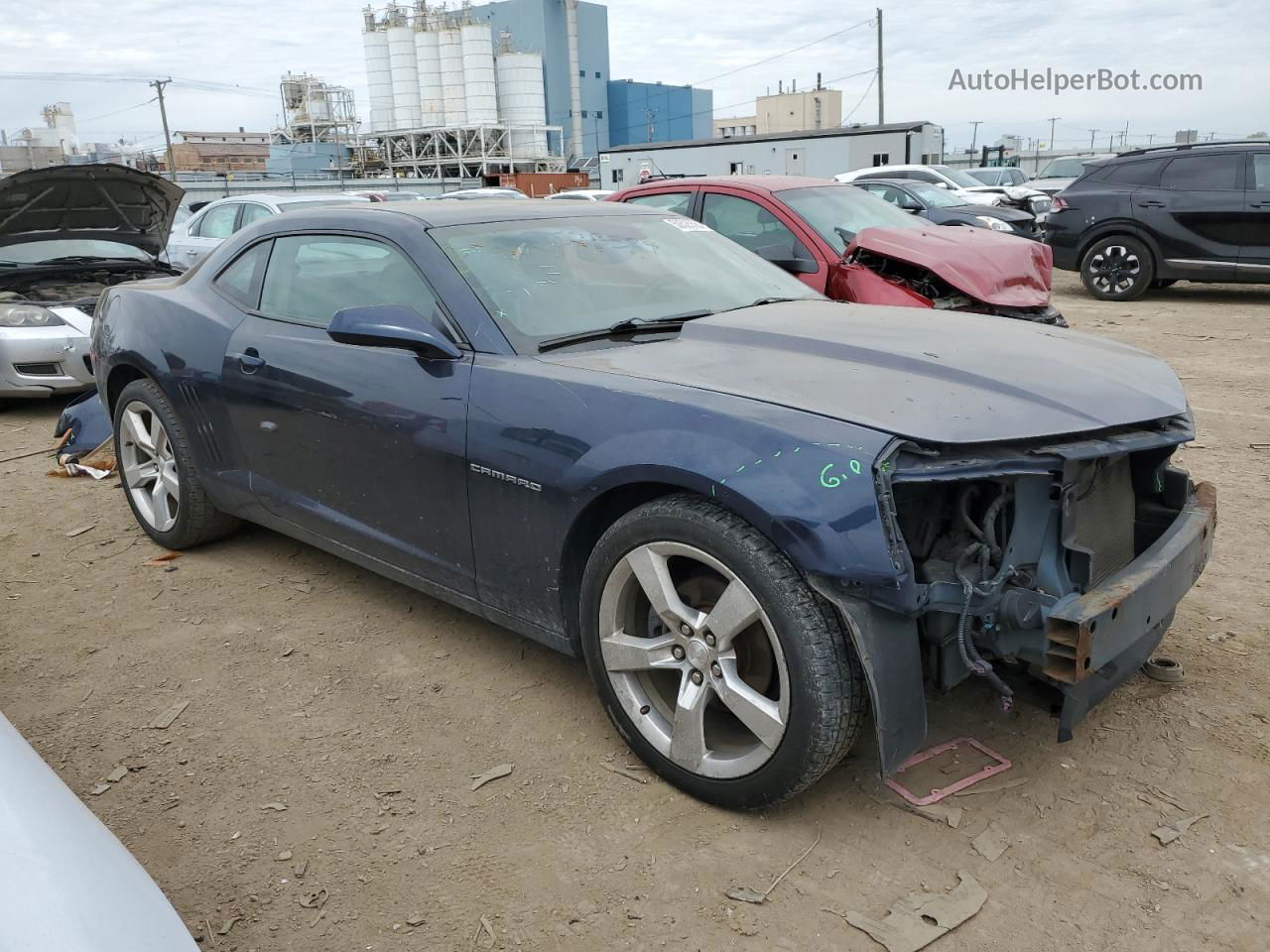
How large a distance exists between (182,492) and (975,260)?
4.82 meters

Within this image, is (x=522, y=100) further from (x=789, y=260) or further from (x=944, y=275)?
(x=944, y=275)

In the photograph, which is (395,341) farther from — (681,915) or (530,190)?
(530,190)

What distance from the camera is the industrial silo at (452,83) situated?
198 feet

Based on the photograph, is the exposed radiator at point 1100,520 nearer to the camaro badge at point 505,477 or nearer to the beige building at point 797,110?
the camaro badge at point 505,477

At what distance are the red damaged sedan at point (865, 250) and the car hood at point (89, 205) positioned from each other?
12.5 feet

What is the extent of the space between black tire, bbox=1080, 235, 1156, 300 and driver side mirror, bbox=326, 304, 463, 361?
10857 millimetres

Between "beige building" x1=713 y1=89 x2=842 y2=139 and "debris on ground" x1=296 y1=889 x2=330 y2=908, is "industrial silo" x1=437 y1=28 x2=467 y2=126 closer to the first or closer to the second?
"beige building" x1=713 y1=89 x2=842 y2=139

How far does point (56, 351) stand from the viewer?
24.0 feet

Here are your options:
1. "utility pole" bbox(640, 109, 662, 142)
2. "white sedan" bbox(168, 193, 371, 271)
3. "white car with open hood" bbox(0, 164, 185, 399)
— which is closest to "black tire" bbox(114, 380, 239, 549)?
"white car with open hood" bbox(0, 164, 185, 399)

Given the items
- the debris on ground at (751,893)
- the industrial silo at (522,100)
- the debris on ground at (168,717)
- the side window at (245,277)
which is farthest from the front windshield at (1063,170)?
the industrial silo at (522,100)

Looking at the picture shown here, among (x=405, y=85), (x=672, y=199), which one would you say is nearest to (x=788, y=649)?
(x=672, y=199)

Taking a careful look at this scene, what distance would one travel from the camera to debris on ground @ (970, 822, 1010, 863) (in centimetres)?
248

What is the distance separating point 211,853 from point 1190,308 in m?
11.6

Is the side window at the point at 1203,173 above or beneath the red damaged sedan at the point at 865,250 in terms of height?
above
